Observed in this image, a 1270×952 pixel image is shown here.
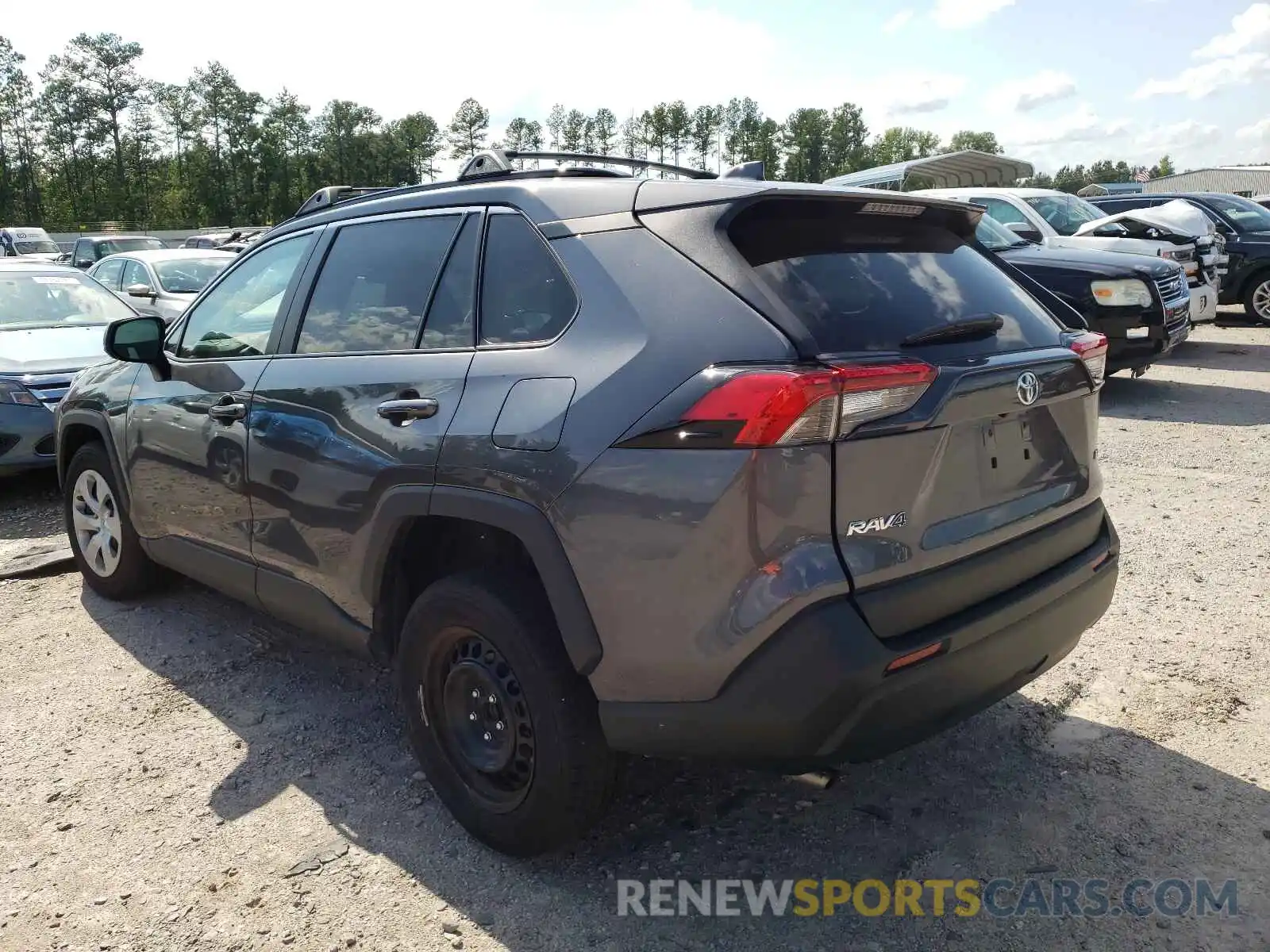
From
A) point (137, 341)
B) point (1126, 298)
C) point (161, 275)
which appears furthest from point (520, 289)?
point (161, 275)

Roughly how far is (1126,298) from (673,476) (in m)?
7.99

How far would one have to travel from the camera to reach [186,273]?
11.7 m

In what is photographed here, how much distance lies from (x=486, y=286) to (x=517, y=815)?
1.48 meters

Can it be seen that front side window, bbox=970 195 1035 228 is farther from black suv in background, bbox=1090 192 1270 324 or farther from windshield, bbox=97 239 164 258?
windshield, bbox=97 239 164 258

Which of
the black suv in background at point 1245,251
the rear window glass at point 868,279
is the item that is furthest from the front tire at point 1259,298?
the rear window glass at point 868,279

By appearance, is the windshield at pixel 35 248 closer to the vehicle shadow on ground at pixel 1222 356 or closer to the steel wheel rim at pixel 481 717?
the vehicle shadow on ground at pixel 1222 356

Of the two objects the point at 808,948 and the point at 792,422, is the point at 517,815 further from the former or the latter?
the point at 792,422

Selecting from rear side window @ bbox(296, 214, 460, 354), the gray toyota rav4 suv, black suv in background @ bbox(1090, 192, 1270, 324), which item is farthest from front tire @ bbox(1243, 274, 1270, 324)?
rear side window @ bbox(296, 214, 460, 354)

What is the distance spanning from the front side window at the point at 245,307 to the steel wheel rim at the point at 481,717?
1.53m

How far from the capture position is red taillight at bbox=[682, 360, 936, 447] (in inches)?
79.6

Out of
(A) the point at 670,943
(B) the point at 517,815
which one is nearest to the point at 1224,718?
(A) the point at 670,943

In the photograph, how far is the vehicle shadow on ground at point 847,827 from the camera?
238 cm

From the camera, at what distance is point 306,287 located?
3.42m

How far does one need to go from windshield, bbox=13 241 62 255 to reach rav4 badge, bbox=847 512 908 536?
31.8 m
